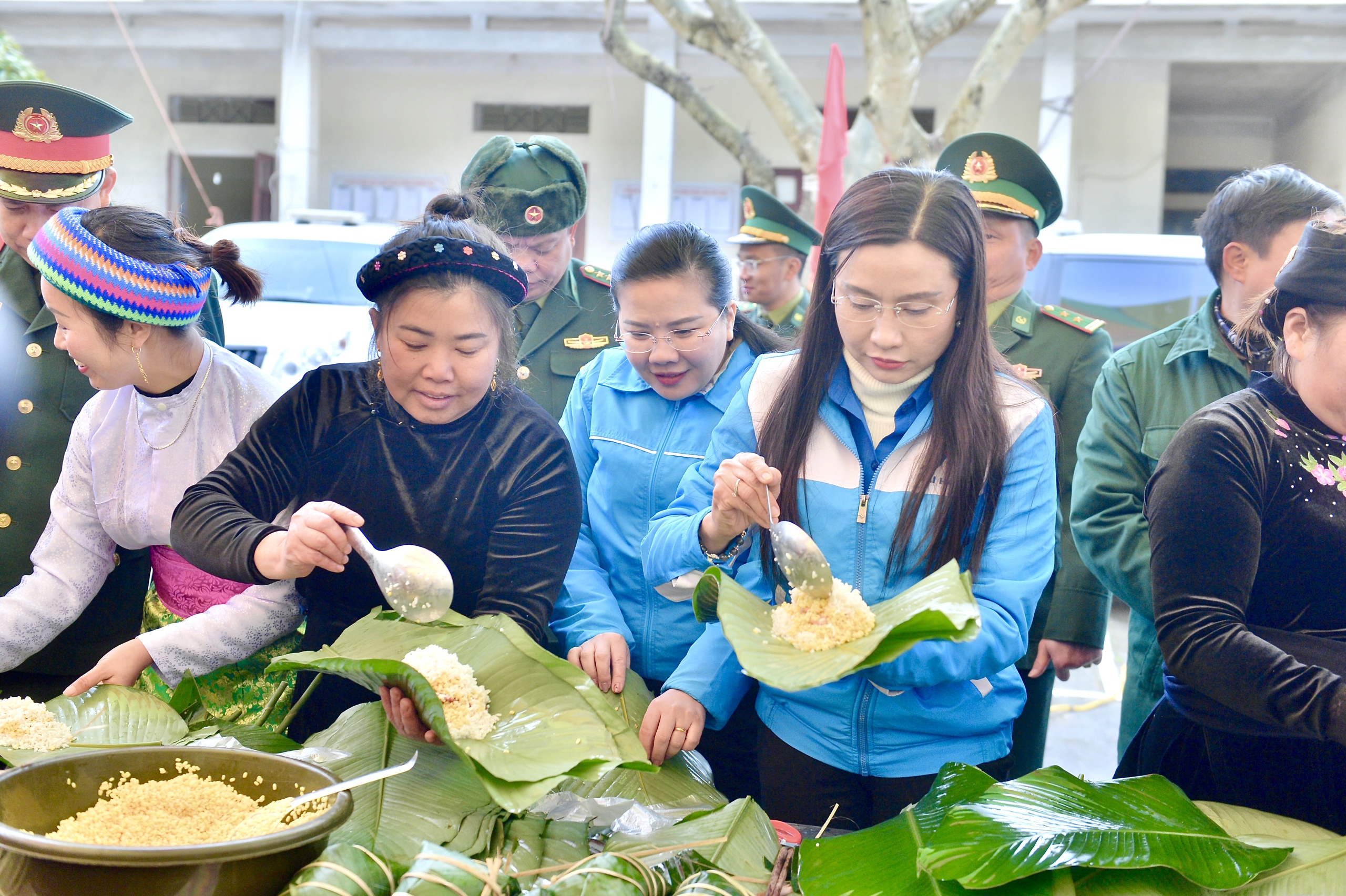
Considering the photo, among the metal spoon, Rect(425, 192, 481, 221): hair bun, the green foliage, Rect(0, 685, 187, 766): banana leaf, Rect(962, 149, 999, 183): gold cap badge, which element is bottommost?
Rect(0, 685, 187, 766): banana leaf

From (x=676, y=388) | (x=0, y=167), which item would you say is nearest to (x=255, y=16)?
(x=0, y=167)

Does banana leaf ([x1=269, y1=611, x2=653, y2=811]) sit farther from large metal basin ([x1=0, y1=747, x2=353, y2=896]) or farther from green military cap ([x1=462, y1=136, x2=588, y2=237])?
green military cap ([x1=462, y1=136, x2=588, y2=237])

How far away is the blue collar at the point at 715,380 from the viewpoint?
1999mm

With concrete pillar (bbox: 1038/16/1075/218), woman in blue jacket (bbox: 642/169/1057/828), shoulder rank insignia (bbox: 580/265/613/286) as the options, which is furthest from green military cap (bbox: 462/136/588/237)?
concrete pillar (bbox: 1038/16/1075/218)

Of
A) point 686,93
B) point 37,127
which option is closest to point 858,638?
point 37,127

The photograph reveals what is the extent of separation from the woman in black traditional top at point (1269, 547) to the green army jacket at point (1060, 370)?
40.7 inches

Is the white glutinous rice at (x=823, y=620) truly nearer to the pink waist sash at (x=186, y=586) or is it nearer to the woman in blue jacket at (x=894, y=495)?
the woman in blue jacket at (x=894, y=495)

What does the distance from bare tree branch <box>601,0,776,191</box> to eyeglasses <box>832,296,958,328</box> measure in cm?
619

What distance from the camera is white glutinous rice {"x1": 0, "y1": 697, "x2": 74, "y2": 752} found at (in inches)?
54.2

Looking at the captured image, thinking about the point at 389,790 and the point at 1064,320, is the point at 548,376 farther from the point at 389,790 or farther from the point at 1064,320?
the point at 389,790

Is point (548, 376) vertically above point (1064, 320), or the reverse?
point (1064, 320)

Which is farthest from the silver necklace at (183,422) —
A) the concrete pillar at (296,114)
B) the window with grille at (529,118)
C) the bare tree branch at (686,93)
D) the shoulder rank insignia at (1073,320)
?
Answer: the window with grille at (529,118)

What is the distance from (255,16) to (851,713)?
10.9 m

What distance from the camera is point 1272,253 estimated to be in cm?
217
